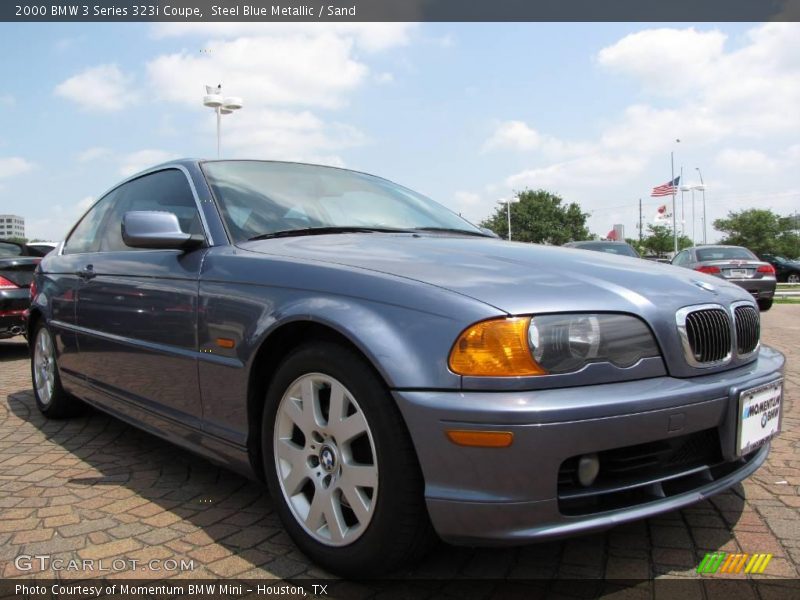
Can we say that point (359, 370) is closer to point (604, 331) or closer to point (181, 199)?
point (604, 331)

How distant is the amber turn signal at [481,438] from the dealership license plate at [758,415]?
0.86 metres

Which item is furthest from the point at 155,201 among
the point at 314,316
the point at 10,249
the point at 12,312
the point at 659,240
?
the point at 659,240

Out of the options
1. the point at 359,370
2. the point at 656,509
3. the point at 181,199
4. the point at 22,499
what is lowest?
the point at 22,499

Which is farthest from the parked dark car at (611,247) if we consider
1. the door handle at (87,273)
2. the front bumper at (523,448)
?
the front bumper at (523,448)

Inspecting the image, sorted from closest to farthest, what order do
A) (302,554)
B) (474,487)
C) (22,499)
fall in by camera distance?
(474,487)
(302,554)
(22,499)

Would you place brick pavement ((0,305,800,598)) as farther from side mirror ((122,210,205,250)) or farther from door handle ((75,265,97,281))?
side mirror ((122,210,205,250))

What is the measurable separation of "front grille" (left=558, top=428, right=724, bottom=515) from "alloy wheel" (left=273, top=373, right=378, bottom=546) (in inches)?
22.7

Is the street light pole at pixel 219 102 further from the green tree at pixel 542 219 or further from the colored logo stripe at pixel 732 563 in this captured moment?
the green tree at pixel 542 219

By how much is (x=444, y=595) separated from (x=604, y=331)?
0.94 m

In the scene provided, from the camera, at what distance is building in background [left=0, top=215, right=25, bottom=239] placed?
82.0m

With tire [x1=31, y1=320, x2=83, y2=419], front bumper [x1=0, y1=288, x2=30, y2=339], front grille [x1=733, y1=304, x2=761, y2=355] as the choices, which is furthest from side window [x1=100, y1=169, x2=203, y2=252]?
front bumper [x1=0, y1=288, x2=30, y2=339]

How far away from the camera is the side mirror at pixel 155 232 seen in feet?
9.16

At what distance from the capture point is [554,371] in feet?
6.19

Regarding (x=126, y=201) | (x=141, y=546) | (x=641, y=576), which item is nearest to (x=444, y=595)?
(x=641, y=576)
